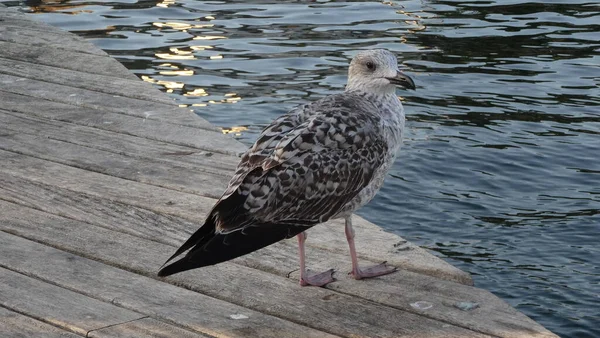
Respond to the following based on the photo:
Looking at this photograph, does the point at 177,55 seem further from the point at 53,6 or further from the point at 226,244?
the point at 226,244

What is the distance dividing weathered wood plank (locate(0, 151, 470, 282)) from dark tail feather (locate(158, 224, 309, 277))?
433 mm

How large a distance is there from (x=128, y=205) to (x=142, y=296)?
3.92 feet

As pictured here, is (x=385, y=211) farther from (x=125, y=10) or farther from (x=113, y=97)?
(x=125, y=10)

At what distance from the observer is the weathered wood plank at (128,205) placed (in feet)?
17.5

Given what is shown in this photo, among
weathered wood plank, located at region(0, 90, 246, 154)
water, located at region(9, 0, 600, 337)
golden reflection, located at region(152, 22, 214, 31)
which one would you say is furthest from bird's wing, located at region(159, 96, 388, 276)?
golden reflection, located at region(152, 22, 214, 31)

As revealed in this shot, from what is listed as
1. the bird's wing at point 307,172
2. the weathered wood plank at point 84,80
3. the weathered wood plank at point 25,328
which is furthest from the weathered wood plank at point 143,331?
the weathered wood plank at point 84,80

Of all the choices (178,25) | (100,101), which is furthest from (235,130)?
(178,25)

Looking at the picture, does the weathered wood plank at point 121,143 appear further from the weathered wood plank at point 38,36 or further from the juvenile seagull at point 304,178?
the weathered wood plank at point 38,36

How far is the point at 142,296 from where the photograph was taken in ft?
15.9

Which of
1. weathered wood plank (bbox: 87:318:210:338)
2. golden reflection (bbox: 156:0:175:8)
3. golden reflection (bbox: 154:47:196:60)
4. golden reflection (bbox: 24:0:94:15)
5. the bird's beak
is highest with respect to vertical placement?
the bird's beak

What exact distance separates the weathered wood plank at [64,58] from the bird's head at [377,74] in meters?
3.49

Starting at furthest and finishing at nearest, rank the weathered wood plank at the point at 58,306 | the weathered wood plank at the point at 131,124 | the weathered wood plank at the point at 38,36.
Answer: the weathered wood plank at the point at 38,36, the weathered wood plank at the point at 131,124, the weathered wood plank at the point at 58,306

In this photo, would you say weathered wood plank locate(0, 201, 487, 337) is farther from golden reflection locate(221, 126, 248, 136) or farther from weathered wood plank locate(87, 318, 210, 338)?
golden reflection locate(221, 126, 248, 136)

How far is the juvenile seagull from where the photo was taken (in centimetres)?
476
